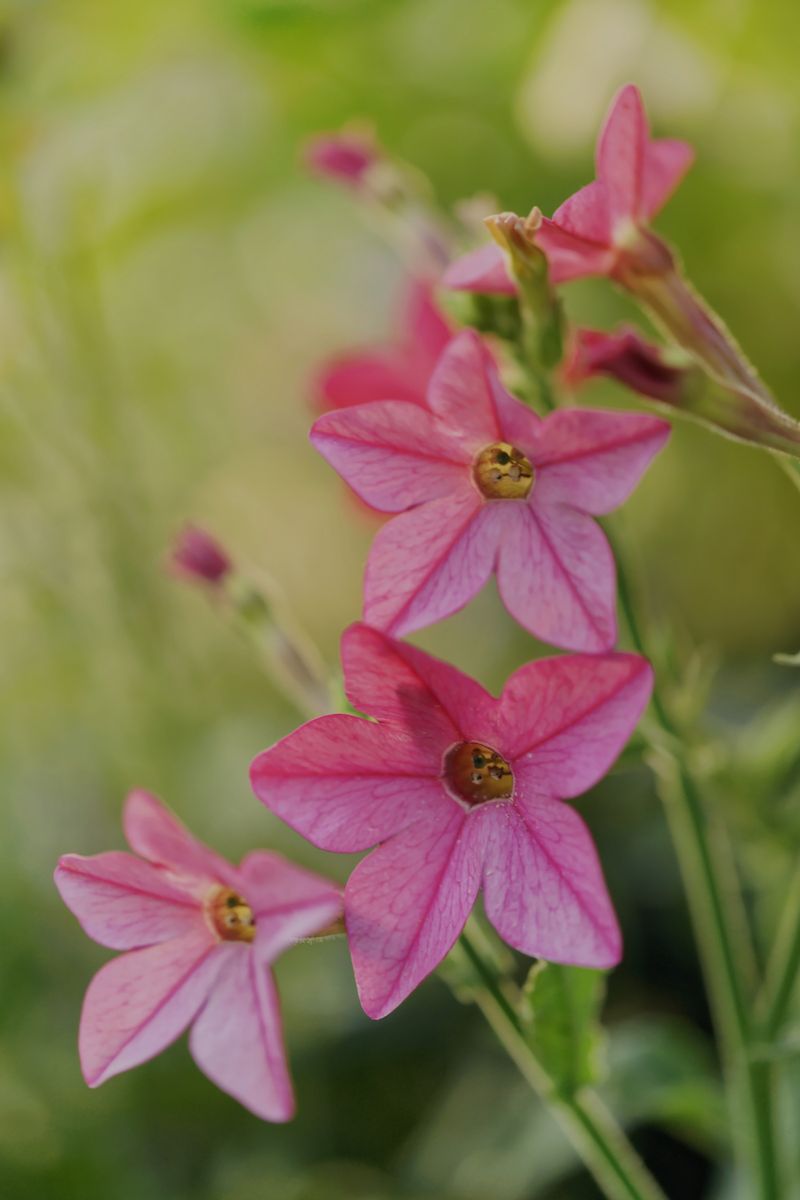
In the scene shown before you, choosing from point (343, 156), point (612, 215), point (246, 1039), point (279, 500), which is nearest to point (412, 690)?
point (246, 1039)

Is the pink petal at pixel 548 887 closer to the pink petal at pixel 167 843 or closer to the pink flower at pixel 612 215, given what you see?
the pink petal at pixel 167 843

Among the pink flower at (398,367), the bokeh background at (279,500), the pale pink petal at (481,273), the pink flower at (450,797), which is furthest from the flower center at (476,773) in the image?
the pink flower at (398,367)

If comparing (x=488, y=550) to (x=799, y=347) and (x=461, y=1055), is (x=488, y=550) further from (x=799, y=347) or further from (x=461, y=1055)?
(x=799, y=347)

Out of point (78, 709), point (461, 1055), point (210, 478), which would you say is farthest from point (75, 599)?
point (461, 1055)

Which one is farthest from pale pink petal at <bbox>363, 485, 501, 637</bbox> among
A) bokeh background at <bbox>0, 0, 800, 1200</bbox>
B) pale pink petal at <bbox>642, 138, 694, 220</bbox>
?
bokeh background at <bbox>0, 0, 800, 1200</bbox>

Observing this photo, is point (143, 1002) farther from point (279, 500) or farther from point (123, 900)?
point (279, 500)

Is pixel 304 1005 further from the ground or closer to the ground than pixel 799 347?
closer to the ground

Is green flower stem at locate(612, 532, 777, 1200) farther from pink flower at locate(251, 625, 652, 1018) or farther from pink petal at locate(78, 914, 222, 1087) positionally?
pink petal at locate(78, 914, 222, 1087)
